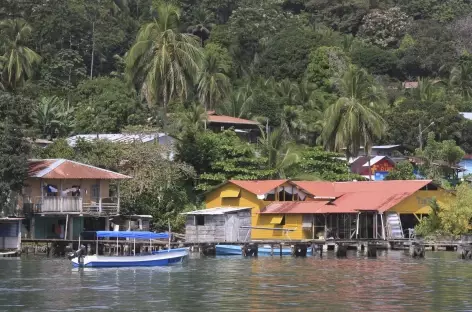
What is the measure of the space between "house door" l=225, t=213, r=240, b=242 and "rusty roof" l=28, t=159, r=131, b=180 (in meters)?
6.80

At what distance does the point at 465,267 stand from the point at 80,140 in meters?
30.1

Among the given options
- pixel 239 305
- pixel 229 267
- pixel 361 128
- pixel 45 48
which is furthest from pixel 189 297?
pixel 45 48

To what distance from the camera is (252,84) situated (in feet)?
347

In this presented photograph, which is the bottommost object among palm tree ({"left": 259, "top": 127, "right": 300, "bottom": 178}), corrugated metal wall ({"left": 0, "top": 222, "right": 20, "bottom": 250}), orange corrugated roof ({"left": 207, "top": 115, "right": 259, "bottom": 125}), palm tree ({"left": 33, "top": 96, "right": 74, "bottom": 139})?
corrugated metal wall ({"left": 0, "top": 222, "right": 20, "bottom": 250})

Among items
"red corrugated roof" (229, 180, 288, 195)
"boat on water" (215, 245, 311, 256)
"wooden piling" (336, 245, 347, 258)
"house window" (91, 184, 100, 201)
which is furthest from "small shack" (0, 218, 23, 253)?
"wooden piling" (336, 245, 347, 258)

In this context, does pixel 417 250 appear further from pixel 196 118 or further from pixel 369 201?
pixel 196 118

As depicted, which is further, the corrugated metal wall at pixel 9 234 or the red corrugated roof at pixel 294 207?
the red corrugated roof at pixel 294 207

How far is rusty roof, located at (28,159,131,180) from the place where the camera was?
65.1 metres

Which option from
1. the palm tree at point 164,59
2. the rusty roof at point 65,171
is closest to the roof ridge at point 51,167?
the rusty roof at point 65,171

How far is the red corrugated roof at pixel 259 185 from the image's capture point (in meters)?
71.9

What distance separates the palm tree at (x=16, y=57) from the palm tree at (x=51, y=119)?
4563 mm

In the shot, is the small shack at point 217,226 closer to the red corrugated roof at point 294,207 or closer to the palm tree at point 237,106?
the red corrugated roof at point 294,207

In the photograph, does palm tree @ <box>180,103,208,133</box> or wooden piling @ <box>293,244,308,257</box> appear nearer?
wooden piling @ <box>293,244,308,257</box>

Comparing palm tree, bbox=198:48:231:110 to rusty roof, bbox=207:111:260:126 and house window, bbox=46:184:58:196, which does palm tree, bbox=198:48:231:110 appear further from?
house window, bbox=46:184:58:196
